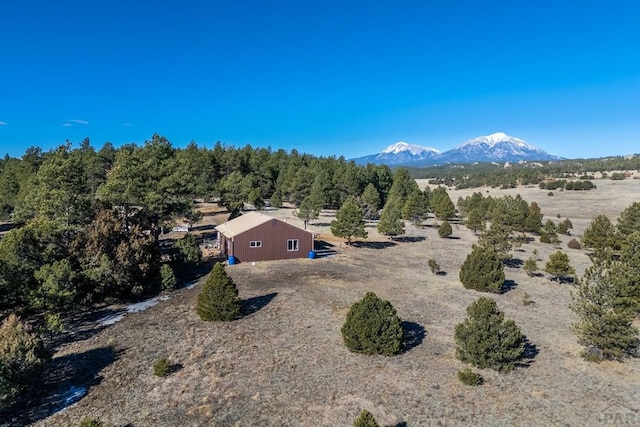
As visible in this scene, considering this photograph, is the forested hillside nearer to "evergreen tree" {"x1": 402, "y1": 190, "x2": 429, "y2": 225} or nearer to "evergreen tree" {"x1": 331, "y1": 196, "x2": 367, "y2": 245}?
"evergreen tree" {"x1": 331, "y1": 196, "x2": 367, "y2": 245}

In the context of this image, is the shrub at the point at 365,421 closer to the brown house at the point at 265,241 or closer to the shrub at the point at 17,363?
the shrub at the point at 17,363

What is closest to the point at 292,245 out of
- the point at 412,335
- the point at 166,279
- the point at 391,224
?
the point at 166,279

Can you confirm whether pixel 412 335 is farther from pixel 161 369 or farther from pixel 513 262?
pixel 513 262

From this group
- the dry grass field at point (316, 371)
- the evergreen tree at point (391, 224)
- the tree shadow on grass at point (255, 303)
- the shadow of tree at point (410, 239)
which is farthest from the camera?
the shadow of tree at point (410, 239)

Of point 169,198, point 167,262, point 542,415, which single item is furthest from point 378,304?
point 169,198

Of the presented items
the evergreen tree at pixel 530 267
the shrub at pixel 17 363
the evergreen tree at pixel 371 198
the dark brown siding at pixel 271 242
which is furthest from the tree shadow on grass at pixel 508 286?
the evergreen tree at pixel 371 198

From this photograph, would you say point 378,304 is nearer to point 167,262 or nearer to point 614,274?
point 614,274
